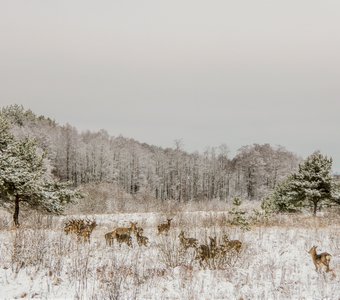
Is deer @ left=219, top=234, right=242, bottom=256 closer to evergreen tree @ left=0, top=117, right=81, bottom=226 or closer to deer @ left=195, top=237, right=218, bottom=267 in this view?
deer @ left=195, top=237, right=218, bottom=267

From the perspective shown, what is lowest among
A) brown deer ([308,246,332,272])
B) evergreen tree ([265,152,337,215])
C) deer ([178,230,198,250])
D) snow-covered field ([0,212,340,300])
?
snow-covered field ([0,212,340,300])

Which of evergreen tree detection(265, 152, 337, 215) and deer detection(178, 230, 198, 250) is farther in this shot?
evergreen tree detection(265, 152, 337, 215)

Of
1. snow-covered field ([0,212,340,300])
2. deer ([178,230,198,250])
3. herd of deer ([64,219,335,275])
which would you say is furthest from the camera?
deer ([178,230,198,250])

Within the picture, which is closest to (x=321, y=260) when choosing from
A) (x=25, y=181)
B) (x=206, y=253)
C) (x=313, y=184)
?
(x=206, y=253)

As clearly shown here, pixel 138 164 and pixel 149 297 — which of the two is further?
pixel 138 164

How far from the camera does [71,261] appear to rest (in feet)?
25.5

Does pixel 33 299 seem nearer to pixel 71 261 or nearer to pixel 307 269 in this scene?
pixel 71 261

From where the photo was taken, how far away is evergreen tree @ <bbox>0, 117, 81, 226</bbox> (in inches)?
503

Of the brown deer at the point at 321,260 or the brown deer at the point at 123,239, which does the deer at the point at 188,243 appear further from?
the brown deer at the point at 321,260

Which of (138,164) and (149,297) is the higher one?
(138,164)

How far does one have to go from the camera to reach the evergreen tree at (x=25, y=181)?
12.8 meters

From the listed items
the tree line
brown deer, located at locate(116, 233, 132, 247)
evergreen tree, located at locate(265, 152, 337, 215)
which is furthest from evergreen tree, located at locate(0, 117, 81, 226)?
the tree line

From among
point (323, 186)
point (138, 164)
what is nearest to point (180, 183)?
point (138, 164)

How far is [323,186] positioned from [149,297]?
21.1 metres
